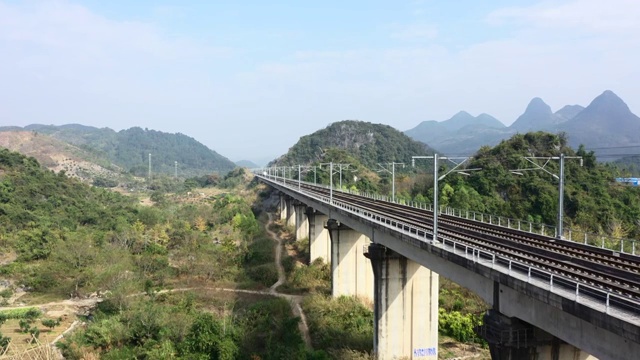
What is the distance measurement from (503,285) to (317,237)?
42672 millimetres

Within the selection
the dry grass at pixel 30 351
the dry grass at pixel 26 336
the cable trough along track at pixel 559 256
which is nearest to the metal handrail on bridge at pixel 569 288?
the cable trough along track at pixel 559 256

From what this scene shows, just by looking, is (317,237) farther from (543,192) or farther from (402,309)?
(543,192)

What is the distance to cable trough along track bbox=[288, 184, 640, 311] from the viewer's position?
17.6 meters

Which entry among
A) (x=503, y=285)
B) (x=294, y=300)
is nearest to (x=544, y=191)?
(x=294, y=300)

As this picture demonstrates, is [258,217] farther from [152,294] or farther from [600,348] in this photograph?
[600,348]

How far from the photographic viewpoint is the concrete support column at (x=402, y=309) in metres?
30.8

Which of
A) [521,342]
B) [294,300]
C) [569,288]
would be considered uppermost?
[569,288]

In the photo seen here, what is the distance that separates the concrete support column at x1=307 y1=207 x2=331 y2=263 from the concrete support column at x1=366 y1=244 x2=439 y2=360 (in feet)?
91.4

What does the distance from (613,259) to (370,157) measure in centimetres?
16976

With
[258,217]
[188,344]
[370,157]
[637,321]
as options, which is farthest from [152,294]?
[370,157]

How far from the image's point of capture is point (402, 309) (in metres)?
31.2

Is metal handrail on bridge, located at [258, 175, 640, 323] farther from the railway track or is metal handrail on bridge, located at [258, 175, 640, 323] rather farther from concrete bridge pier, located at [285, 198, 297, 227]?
concrete bridge pier, located at [285, 198, 297, 227]

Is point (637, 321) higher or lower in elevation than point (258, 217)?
higher

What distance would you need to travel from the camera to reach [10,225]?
230ft
